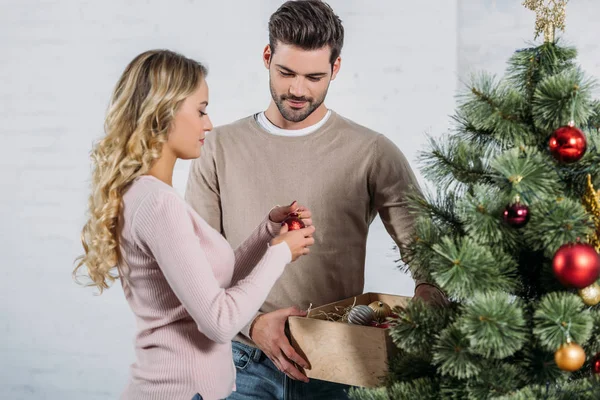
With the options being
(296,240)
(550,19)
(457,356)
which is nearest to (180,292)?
(296,240)

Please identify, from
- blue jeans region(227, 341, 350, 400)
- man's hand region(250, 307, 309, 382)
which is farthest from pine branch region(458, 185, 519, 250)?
blue jeans region(227, 341, 350, 400)

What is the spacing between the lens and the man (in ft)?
5.98

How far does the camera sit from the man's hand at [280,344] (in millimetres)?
1594

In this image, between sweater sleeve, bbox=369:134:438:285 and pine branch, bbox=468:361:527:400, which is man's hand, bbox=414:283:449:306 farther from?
sweater sleeve, bbox=369:134:438:285

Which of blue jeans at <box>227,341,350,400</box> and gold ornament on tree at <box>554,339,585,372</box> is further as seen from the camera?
blue jeans at <box>227,341,350,400</box>

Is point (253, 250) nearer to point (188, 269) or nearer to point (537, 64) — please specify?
point (188, 269)

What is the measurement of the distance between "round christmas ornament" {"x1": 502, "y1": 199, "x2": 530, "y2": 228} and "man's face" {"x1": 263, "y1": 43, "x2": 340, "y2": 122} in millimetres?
833

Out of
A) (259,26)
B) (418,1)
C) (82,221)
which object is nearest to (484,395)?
(418,1)

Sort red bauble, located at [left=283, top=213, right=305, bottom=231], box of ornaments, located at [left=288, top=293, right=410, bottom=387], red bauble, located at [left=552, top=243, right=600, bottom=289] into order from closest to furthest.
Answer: red bauble, located at [left=552, top=243, right=600, bottom=289], box of ornaments, located at [left=288, top=293, right=410, bottom=387], red bauble, located at [left=283, top=213, right=305, bottom=231]

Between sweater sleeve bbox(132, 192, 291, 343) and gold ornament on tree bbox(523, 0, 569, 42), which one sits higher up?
gold ornament on tree bbox(523, 0, 569, 42)

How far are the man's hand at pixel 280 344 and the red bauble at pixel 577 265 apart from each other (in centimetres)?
67

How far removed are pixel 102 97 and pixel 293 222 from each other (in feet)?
6.50

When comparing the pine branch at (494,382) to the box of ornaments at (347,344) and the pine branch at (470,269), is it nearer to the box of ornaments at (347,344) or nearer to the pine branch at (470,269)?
the pine branch at (470,269)

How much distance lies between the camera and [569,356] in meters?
1.07
